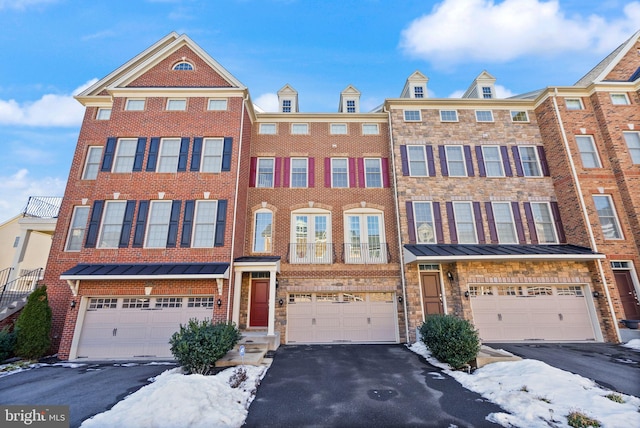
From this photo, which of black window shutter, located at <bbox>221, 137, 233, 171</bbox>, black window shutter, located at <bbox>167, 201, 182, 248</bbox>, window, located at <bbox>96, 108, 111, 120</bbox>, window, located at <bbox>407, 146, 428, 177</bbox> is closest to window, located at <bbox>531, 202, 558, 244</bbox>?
window, located at <bbox>407, 146, 428, 177</bbox>

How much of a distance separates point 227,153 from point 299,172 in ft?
12.4

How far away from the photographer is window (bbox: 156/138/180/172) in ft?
40.3

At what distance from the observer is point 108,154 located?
12.3 meters

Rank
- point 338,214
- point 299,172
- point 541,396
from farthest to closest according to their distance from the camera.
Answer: point 299,172 < point 338,214 < point 541,396

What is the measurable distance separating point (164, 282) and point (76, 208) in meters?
6.19

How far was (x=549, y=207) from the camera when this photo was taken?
1350cm

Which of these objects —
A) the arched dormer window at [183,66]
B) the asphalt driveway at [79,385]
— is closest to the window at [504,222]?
the asphalt driveway at [79,385]

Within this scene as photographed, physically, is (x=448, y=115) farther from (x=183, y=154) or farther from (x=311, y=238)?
(x=183, y=154)

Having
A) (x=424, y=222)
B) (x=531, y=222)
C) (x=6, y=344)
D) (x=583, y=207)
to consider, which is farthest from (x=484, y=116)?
(x=6, y=344)

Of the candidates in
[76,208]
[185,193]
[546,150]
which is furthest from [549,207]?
[76,208]

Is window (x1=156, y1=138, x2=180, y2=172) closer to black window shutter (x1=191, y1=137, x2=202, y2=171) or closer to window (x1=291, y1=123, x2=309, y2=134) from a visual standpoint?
black window shutter (x1=191, y1=137, x2=202, y2=171)

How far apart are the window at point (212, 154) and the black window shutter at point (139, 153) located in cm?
272

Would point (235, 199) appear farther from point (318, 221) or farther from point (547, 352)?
point (547, 352)

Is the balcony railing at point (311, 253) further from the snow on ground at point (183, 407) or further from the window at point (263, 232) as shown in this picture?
the snow on ground at point (183, 407)
